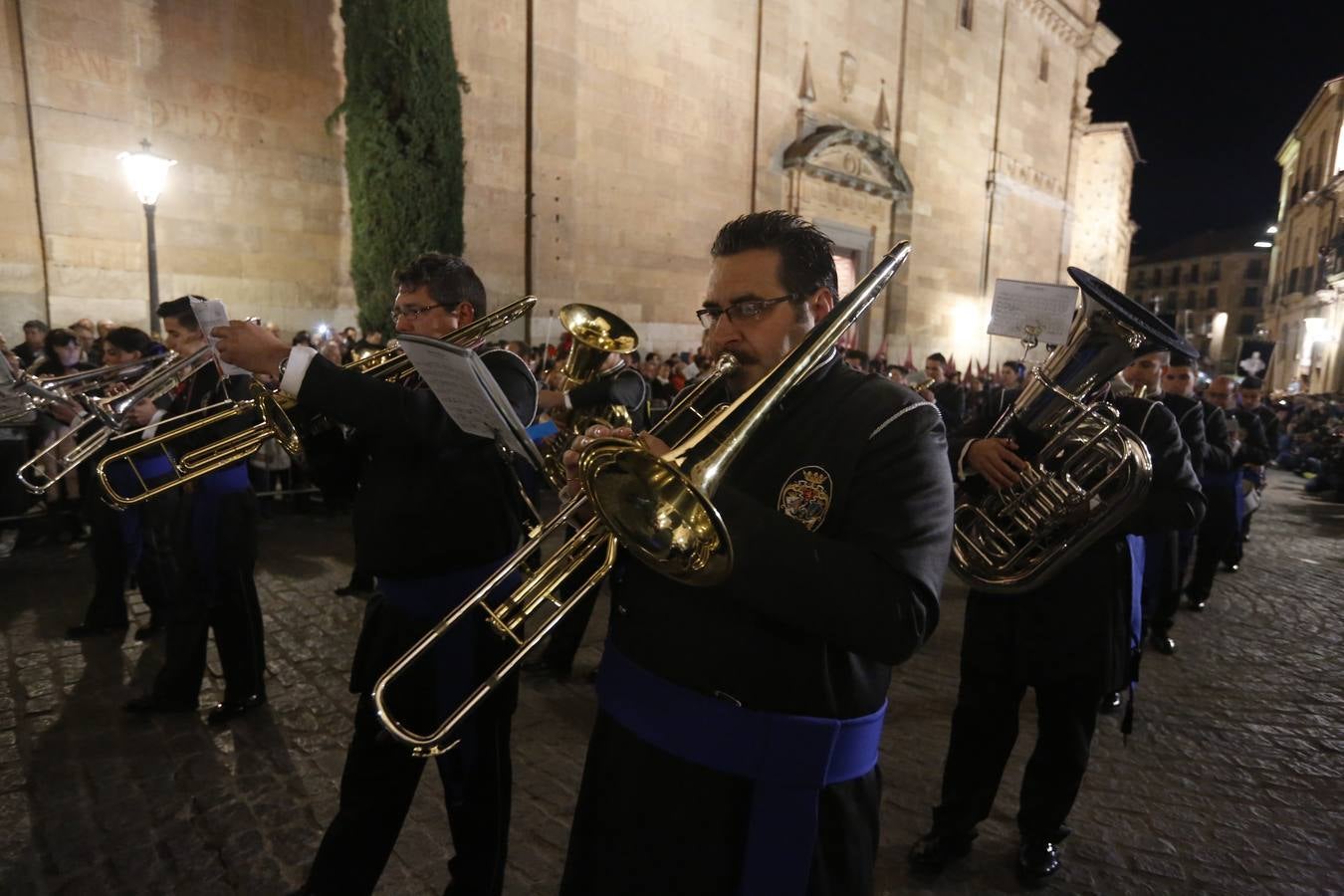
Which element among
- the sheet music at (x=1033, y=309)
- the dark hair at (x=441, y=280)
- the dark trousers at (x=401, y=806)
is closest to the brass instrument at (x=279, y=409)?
the dark hair at (x=441, y=280)

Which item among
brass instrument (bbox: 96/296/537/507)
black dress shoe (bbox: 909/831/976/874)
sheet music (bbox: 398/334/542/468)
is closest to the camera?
sheet music (bbox: 398/334/542/468)

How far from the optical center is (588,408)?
17.6 feet

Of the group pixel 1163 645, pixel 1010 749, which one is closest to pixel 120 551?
pixel 1010 749

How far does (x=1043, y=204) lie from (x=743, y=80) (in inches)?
641

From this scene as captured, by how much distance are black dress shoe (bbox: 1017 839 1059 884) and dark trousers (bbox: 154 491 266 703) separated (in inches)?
155

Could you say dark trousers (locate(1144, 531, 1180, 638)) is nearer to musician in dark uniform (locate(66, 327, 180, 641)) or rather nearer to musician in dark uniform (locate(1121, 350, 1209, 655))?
musician in dark uniform (locate(1121, 350, 1209, 655))

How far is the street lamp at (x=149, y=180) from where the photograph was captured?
896 cm

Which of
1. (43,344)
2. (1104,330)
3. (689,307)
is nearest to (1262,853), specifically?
(1104,330)

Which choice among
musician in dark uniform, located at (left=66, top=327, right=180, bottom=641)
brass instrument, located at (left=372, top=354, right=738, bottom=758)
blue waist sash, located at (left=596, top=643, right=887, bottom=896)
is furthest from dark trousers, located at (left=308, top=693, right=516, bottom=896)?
musician in dark uniform, located at (left=66, top=327, right=180, bottom=641)

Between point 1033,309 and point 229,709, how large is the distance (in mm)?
7032

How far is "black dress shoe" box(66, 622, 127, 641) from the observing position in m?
5.23

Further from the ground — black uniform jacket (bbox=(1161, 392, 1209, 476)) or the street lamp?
the street lamp

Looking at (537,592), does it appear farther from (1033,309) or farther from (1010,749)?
(1033,309)

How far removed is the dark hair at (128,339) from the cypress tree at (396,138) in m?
5.75
